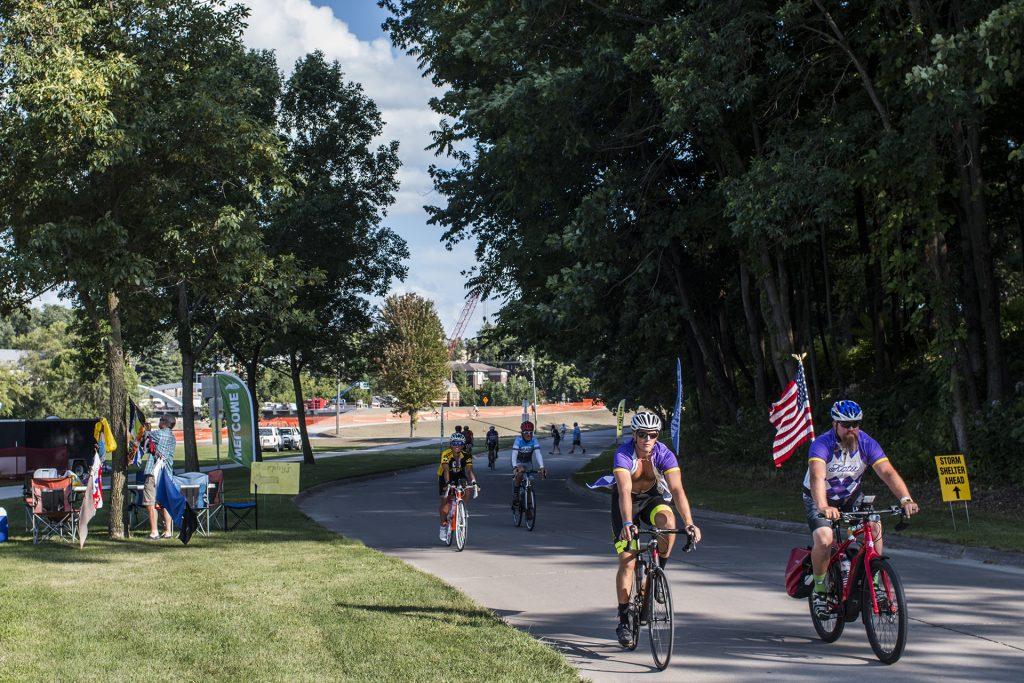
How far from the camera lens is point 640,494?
8.05 meters

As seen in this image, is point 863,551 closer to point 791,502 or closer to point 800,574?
point 800,574

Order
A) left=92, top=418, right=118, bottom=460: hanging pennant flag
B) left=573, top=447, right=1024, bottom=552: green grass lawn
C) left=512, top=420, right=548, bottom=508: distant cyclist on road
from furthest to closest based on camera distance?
left=512, top=420, right=548, bottom=508: distant cyclist on road
left=92, top=418, right=118, bottom=460: hanging pennant flag
left=573, top=447, right=1024, bottom=552: green grass lawn

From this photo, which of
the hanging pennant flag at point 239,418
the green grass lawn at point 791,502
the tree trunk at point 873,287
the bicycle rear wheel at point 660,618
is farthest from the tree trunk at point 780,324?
the bicycle rear wheel at point 660,618

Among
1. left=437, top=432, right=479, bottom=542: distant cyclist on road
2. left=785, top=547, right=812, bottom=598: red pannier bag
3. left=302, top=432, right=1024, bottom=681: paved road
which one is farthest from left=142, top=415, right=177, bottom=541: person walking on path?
left=785, top=547, right=812, bottom=598: red pannier bag

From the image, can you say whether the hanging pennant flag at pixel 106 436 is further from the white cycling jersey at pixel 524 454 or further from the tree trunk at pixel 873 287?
the tree trunk at pixel 873 287

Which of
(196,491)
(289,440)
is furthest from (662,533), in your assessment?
(289,440)

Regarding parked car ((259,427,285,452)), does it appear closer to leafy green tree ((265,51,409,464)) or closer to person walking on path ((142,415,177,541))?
Answer: leafy green tree ((265,51,409,464))

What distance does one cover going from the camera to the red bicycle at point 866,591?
7.23 m

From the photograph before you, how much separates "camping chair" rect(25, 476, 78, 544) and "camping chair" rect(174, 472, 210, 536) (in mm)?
1691

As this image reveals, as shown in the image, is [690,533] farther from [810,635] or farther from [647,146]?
[647,146]

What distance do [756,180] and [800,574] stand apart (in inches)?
484

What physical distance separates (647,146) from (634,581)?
18620 mm

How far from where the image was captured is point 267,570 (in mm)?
12594

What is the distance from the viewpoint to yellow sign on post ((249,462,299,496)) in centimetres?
1880
